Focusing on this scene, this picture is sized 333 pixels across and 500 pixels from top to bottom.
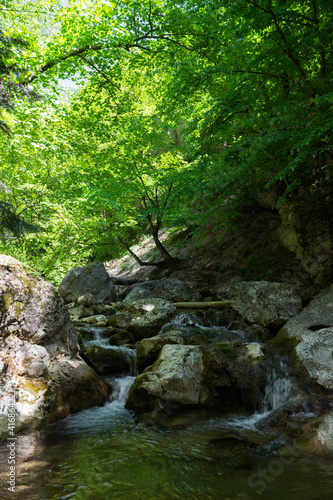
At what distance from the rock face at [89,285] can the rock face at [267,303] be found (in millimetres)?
6785

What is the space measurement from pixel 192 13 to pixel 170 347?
814 centimetres

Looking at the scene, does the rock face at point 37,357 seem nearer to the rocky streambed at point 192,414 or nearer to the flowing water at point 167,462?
the rocky streambed at point 192,414

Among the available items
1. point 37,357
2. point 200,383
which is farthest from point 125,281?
point 200,383

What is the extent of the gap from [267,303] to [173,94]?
6.66 metres

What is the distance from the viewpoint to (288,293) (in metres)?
7.95

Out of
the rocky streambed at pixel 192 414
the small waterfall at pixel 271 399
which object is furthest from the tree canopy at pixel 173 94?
the small waterfall at pixel 271 399

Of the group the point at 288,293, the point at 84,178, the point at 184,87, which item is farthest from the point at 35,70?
the point at 288,293

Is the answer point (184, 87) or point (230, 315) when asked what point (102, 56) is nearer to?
point (184, 87)

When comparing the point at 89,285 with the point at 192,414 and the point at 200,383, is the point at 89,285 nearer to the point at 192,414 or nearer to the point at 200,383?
the point at 200,383

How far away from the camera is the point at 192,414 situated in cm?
445

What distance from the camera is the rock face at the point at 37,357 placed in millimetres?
4059

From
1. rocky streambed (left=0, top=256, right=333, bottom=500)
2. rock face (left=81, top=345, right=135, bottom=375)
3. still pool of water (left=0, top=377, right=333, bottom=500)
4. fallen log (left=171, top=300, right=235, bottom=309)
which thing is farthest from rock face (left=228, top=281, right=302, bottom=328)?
rock face (left=81, top=345, right=135, bottom=375)

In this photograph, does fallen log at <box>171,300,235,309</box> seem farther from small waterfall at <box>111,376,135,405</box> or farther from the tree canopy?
small waterfall at <box>111,376,135,405</box>

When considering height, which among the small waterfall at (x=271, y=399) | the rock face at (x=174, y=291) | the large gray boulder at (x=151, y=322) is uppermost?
the rock face at (x=174, y=291)
